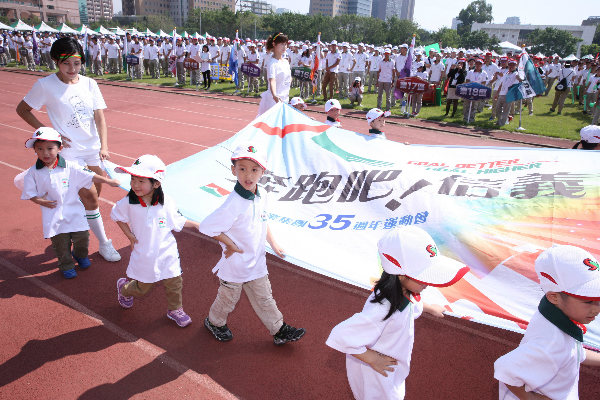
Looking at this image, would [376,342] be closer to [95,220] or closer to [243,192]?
[243,192]

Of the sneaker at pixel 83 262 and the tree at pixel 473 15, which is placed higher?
the tree at pixel 473 15

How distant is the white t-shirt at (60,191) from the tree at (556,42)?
108 m

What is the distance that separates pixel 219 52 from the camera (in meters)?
22.1

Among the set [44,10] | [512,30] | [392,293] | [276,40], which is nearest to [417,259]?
[392,293]

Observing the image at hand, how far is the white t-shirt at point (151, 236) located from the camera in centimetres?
362

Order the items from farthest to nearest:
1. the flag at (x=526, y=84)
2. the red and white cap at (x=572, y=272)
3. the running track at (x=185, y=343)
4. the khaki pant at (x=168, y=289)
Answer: the flag at (x=526, y=84) < the khaki pant at (x=168, y=289) < the running track at (x=185, y=343) < the red and white cap at (x=572, y=272)

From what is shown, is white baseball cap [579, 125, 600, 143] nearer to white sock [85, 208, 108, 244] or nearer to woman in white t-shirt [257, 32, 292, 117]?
woman in white t-shirt [257, 32, 292, 117]

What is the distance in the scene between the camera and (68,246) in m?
4.62

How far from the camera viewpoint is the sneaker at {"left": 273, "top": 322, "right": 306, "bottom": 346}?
3734 mm

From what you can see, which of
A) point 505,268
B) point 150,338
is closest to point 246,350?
point 150,338

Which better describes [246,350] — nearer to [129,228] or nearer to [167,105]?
[129,228]

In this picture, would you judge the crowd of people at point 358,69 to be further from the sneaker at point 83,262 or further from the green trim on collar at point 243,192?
the green trim on collar at point 243,192

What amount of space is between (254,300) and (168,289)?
912 millimetres

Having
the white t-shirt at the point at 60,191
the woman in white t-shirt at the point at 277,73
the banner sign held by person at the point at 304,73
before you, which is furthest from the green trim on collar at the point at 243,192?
the banner sign held by person at the point at 304,73
